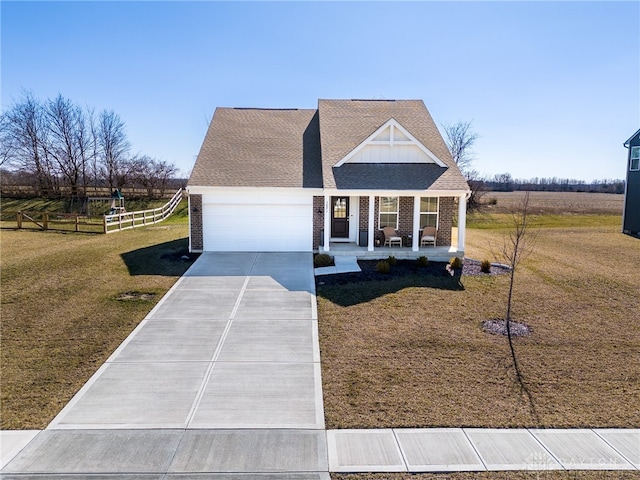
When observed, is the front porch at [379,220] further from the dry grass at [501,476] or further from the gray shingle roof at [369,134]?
the dry grass at [501,476]

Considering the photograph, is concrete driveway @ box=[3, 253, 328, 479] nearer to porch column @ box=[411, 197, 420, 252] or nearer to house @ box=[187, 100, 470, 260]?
house @ box=[187, 100, 470, 260]

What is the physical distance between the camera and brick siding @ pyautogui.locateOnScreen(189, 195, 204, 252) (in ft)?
55.9

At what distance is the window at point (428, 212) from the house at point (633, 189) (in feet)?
54.7

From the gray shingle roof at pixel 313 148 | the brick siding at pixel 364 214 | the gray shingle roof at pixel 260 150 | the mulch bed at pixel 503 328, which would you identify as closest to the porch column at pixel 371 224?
the gray shingle roof at pixel 313 148

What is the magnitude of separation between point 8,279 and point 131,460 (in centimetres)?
1072

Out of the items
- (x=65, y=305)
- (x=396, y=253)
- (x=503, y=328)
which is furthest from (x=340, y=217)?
(x=65, y=305)

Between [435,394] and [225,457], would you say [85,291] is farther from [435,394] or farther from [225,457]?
[435,394]

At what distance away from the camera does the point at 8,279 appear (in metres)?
12.9

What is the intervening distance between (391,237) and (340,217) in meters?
2.49

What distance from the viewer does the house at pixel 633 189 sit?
2600 centimetres

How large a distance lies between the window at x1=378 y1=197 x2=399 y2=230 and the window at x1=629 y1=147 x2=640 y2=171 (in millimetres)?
19351

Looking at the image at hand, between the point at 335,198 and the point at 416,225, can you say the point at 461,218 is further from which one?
the point at 335,198

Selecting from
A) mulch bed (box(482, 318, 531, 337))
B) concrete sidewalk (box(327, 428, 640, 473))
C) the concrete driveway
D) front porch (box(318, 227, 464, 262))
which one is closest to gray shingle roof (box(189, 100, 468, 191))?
front porch (box(318, 227, 464, 262))

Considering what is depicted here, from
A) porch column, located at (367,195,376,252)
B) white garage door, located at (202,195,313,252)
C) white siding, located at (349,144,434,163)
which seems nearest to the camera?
porch column, located at (367,195,376,252)
